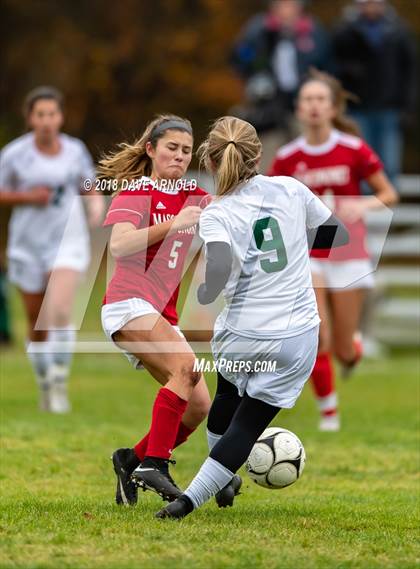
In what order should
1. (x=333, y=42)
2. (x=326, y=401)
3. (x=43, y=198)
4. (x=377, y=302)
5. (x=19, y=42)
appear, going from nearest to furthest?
(x=326, y=401) → (x=43, y=198) → (x=333, y=42) → (x=377, y=302) → (x=19, y=42)

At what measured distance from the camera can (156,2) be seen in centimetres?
2702

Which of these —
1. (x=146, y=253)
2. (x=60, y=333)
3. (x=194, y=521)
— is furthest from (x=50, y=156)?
(x=194, y=521)

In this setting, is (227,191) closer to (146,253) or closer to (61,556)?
(146,253)

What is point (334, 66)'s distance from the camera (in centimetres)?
1429

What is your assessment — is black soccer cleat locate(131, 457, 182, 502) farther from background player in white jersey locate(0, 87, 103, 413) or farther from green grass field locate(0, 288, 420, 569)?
background player in white jersey locate(0, 87, 103, 413)

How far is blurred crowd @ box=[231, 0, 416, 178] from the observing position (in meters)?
14.0

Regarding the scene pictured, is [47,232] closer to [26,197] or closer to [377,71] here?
[26,197]

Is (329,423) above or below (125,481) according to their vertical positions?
above

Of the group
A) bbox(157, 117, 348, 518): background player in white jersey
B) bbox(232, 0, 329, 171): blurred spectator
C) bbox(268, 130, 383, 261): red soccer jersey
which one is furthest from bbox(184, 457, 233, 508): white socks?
bbox(232, 0, 329, 171): blurred spectator

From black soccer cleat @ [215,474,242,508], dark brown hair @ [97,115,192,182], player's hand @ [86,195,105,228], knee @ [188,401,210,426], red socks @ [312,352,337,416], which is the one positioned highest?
player's hand @ [86,195,105,228]

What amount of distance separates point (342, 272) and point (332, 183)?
65cm

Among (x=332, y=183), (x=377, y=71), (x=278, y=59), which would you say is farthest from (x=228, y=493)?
(x=377, y=71)

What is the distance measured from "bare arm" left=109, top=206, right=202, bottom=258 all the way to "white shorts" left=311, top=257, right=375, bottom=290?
372 cm

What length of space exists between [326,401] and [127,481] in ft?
11.9
